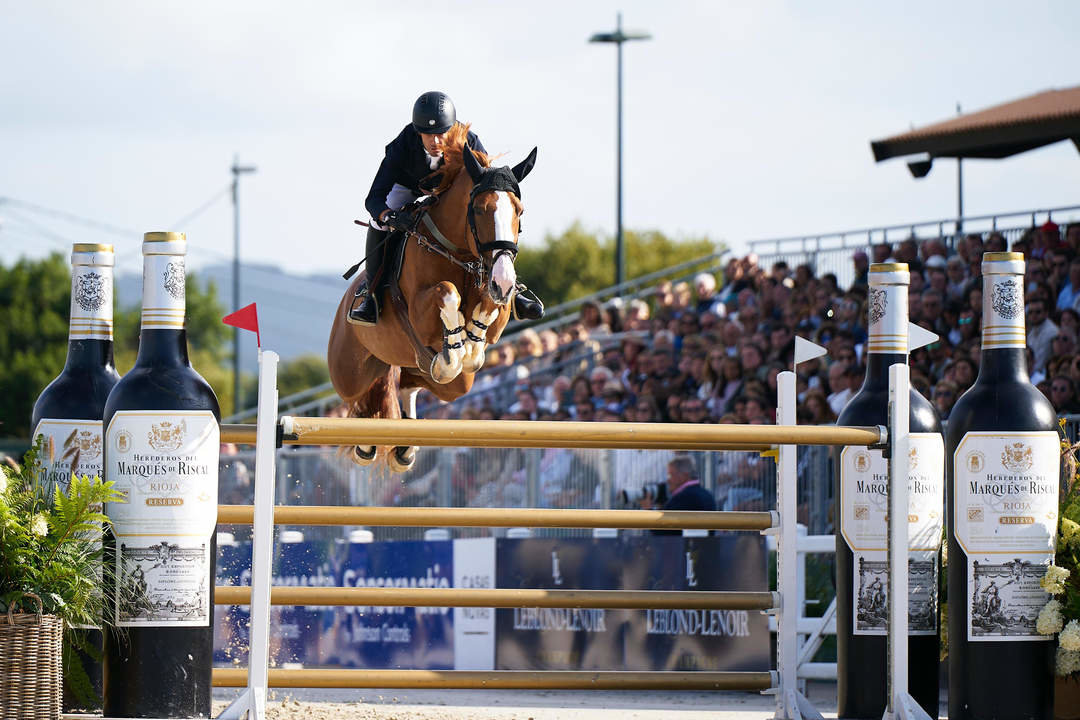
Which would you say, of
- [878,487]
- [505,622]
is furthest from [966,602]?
[505,622]

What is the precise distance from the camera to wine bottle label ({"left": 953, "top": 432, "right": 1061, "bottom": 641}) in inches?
175

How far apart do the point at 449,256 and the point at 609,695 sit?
275 cm

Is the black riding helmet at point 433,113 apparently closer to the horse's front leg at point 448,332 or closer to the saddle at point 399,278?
the saddle at point 399,278

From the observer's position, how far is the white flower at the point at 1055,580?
4.41m

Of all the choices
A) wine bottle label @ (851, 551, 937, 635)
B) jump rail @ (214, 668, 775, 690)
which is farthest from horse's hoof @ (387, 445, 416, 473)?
wine bottle label @ (851, 551, 937, 635)

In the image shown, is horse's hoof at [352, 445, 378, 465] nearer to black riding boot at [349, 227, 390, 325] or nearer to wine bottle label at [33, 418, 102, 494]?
black riding boot at [349, 227, 390, 325]

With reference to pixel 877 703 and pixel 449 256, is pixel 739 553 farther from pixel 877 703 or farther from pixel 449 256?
pixel 877 703

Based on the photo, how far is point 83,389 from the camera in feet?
16.7

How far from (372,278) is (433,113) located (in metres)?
0.94

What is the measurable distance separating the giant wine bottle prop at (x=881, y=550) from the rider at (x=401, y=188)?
6.94 ft

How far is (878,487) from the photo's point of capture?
15.8 ft

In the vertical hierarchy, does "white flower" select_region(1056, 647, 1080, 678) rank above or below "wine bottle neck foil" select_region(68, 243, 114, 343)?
below

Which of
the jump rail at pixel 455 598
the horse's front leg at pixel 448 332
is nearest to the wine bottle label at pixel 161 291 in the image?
the jump rail at pixel 455 598

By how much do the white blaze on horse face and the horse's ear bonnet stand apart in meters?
0.18
